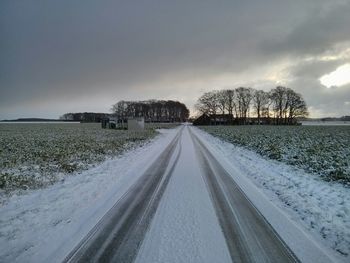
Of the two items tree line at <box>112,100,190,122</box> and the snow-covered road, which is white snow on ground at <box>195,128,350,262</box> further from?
tree line at <box>112,100,190,122</box>

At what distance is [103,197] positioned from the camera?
8688mm

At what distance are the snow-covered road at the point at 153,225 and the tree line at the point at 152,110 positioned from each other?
162m

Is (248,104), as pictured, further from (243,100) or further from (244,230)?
(244,230)

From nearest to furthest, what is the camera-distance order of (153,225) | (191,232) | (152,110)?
(191,232), (153,225), (152,110)

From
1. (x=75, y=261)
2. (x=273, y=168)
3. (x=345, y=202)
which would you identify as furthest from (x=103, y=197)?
(x=273, y=168)

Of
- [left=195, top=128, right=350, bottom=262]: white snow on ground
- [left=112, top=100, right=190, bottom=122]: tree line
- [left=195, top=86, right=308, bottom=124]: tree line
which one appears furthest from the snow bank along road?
[left=112, top=100, right=190, bottom=122]: tree line

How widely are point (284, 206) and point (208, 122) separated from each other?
4438 inches

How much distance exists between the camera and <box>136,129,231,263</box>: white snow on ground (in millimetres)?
4829

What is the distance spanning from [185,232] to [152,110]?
17332cm

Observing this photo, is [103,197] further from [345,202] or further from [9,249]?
[345,202]

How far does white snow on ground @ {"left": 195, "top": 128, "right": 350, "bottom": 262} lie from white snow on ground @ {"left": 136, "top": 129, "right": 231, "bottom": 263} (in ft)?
4.63

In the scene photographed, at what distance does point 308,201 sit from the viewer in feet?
27.1

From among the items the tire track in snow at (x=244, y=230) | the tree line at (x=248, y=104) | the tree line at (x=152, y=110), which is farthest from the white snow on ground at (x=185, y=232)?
the tree line at (x=152, y=110)

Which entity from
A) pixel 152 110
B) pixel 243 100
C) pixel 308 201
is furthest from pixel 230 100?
pixel 308 201
